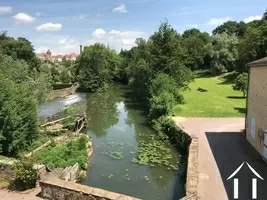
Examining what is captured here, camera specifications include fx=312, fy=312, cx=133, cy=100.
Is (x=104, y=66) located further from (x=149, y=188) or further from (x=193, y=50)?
(x=149, y=188)

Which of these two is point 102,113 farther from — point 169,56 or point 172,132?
point 172,132

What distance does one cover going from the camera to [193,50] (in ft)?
259

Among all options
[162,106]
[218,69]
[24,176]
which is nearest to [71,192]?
[24,176]

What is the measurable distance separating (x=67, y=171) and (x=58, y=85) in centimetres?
5088

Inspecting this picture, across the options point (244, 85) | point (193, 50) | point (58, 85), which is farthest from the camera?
point (193, 50)

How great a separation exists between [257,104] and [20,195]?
44.4 ft

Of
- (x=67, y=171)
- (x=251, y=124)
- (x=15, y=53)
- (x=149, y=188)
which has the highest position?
(x=15, y=53)

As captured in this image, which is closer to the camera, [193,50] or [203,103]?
[203,103]

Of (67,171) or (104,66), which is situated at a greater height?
(104,66)

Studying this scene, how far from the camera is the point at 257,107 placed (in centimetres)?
1817

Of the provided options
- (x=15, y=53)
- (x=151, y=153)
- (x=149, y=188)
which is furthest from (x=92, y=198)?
(x=15, y=53)

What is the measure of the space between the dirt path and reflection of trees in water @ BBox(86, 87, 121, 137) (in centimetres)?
1372

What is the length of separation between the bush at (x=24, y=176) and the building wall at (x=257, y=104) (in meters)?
11.6

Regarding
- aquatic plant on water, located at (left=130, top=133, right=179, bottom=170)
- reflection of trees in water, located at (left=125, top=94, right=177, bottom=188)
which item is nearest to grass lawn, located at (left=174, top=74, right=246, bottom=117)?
reflection of trees in water, located at (left=125, top=94, right=177, bottom=188)
